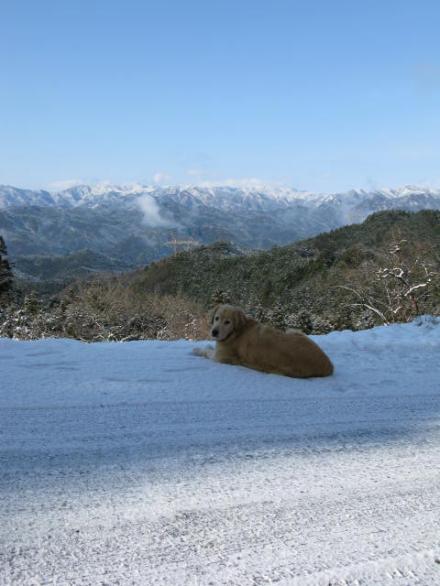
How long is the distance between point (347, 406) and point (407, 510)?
6.58 feet

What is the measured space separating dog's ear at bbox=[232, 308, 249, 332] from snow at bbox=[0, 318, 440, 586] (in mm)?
963

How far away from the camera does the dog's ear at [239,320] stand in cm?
651

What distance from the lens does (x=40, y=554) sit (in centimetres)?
215

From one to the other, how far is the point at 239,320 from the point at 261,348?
0.66 metres

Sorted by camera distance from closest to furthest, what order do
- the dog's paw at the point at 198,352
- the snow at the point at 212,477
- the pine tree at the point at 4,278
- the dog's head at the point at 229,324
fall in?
1. the snow at the point at 212,477
2. the dog's head at the point at 229,324
3. the dog's paw at the point at 198,352
4. the pine tree at the point at 4,278

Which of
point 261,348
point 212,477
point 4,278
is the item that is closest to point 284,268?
point 4,278

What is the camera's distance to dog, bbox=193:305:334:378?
5742 mm

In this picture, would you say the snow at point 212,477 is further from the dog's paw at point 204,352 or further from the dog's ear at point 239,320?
the dog's ear at point 239,320

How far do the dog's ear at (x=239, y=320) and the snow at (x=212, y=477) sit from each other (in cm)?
96

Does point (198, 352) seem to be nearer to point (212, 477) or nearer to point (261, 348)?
point (261, 348)

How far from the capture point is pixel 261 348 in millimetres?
6000

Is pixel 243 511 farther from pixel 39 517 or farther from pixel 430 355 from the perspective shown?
pixel 430 355

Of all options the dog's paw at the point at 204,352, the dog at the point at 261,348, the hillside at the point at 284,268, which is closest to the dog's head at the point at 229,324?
the dog at the point at 261,348

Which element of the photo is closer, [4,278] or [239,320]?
[239,320]
